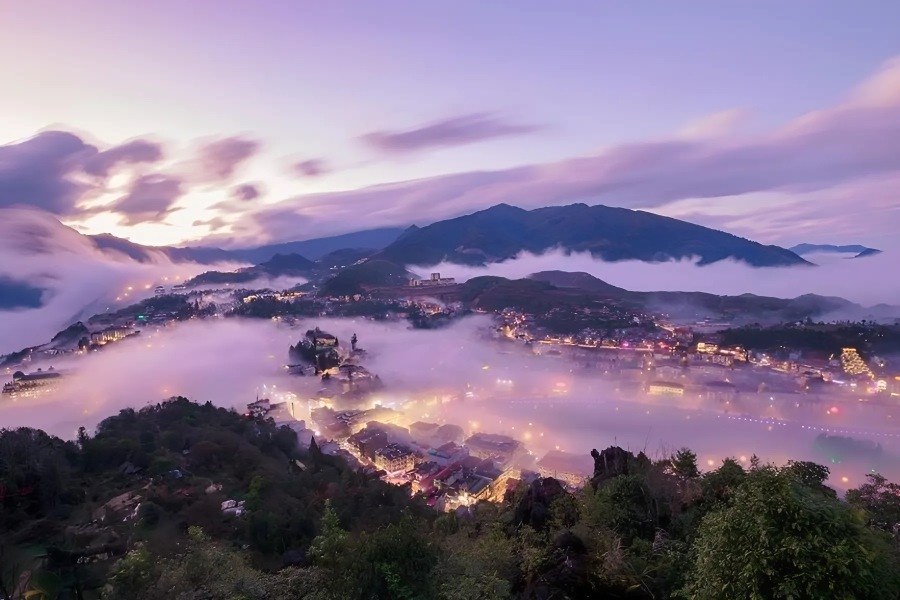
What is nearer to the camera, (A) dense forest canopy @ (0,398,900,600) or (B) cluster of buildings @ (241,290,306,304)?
(A) dense forest canopy @ (0,398,900,600)

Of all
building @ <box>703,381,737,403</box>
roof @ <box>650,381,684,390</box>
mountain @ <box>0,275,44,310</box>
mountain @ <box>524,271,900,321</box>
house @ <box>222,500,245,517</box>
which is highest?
mountain @ <box>0,275,44,310</box>

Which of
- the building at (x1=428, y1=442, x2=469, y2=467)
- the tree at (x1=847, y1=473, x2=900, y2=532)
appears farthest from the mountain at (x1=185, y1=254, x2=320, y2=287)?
the tree at (x1=847, y1=473, x2=900, y2=532)

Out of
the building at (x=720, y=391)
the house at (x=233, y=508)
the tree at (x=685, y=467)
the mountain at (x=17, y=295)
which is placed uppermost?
the mountain at (x=17, y=295)

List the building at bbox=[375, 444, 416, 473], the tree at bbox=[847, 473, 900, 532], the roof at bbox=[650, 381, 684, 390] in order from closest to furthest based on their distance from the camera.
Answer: the tree at bbox=[847, 473, 900, 532] → the building at bbox=[375, 444, 416, 473] → the roof at bbox=[650, 381, 684, 390]

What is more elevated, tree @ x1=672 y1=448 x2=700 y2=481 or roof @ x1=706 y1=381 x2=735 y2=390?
tree @ x1=672 y1=448 x2=700 y2=481

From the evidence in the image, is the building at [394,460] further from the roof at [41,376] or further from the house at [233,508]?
the roof at [41,376]

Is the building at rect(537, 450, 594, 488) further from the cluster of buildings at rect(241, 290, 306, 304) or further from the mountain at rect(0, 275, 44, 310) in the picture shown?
the mountain at rect(0, 275, 44, 310)

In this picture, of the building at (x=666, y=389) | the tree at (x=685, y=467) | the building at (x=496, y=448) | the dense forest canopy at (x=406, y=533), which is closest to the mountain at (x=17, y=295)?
the dense forest canopy at (x=406, y=533)
